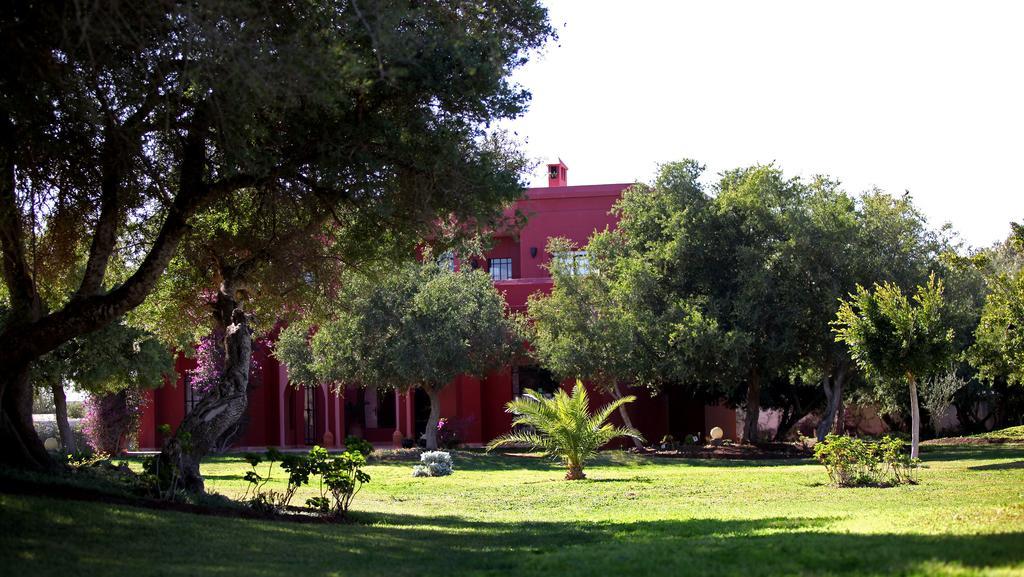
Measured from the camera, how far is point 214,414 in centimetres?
1390

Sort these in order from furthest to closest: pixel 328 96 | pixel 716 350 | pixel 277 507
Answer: pixel 716 350, pixel 277 507, pixel 328 96

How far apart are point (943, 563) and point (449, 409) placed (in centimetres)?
2916

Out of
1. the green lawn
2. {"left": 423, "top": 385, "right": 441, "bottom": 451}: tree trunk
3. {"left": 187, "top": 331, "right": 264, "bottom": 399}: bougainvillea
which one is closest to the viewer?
the green lawn

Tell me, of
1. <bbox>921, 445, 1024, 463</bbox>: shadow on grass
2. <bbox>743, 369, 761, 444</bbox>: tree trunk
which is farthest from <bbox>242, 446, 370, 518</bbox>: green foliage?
<bbox>743, 369, 761, 444</bbox>: tree trunk

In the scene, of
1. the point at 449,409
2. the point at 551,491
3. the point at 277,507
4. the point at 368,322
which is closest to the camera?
the point at 277,507

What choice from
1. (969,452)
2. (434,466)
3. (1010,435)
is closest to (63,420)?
(434,466)

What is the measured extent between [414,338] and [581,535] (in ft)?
57.7

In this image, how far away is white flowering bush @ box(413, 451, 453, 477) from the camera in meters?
22.6

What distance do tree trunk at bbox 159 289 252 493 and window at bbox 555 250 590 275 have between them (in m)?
16.2

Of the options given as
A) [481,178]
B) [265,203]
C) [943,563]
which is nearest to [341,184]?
[481,178]

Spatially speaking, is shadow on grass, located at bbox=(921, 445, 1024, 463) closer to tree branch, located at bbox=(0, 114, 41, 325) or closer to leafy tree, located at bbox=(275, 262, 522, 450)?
leafy tree, located at bbox=(275, 262, 522, 450)

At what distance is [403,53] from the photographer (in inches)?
422

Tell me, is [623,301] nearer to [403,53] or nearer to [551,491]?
[551,491]

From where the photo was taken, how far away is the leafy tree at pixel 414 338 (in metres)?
28.8
